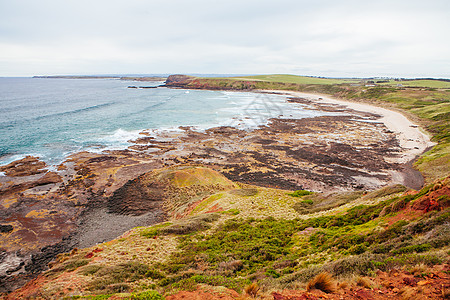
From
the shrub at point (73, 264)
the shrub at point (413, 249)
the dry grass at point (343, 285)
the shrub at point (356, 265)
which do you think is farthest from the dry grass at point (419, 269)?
the shrub at point (73, 264)

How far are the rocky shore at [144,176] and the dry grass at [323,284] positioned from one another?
19264 mm

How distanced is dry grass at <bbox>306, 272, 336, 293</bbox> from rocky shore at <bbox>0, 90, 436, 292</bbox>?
1926 centimetres

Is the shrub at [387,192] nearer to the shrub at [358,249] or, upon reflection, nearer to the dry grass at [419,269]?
the shrub at [358,249]

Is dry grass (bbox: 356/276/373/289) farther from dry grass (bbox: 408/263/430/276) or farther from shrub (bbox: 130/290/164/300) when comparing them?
shrub (bbox: 130/290/164/300)

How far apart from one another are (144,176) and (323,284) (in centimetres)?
3030

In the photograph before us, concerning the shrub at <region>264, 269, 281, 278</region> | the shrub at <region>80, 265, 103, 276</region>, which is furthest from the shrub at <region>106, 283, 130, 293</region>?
Answer: the shrub at <region>264, 269, 281, 278</region>

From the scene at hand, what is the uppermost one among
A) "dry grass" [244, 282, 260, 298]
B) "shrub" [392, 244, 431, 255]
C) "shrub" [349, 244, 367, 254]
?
"shrub" [392, 244, 431, 255]

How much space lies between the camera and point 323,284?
319 inches

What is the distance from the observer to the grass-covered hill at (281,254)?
26.5ft

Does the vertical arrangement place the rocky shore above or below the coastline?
below

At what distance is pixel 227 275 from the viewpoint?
11.9 meters

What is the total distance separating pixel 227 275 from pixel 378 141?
5380cm

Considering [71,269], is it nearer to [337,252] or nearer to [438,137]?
[337,252]

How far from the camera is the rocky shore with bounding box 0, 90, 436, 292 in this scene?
2125 cm
